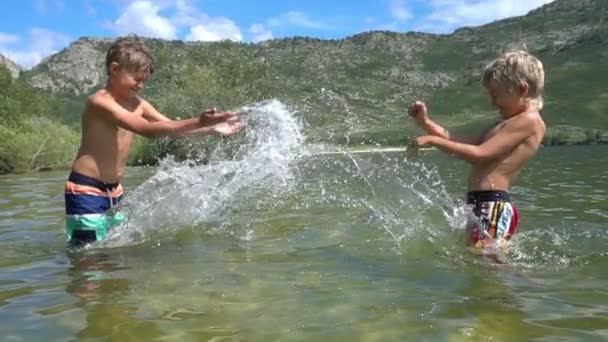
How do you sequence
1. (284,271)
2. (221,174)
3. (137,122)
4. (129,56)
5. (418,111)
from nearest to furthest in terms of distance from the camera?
(418,111)
(284,271)
(137,122)
(129,56)
(221,174)

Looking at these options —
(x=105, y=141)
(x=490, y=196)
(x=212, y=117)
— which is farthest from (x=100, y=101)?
(x=490, y=196)

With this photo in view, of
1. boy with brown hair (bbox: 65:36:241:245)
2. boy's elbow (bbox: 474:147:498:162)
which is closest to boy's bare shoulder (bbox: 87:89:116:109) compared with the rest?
boy with brown hair (bbox: 65:36:241:245)

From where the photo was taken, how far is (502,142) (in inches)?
252

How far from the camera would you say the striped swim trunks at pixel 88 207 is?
728 cm

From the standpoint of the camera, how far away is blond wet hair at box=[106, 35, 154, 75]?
284 inches

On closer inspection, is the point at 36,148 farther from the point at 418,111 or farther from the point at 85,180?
the point at 418,111

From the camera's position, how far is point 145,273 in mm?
6617

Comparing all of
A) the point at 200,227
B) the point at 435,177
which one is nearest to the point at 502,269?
the point at 200,227

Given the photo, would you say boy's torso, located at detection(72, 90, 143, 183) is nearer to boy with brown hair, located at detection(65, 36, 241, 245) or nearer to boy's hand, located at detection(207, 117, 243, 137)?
boy with brown hair, located at detection(65, 36, 241, 245)

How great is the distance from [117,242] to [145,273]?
1.47m

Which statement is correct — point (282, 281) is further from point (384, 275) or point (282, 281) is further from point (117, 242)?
point (117, 242)

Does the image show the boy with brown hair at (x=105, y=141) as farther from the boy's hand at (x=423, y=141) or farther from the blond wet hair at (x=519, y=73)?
the blond wet hair at (x=519, y=73)

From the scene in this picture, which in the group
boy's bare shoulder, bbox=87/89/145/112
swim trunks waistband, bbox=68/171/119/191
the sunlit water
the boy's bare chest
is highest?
boy's bare shoulder, bbox=87/89/145/112

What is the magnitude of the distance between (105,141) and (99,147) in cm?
9
